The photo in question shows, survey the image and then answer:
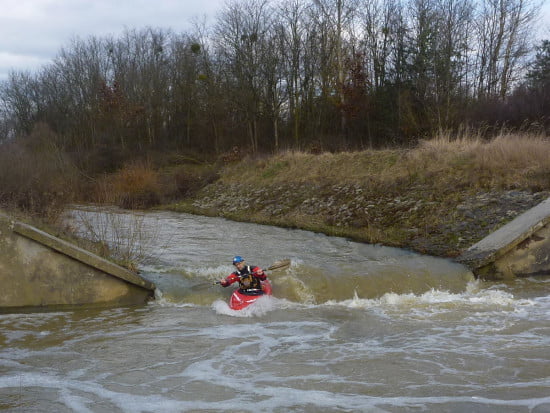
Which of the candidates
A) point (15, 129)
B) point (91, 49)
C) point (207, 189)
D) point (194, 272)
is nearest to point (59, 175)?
point (207, 189)

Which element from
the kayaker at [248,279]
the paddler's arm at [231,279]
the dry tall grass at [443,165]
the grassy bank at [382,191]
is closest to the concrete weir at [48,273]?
the paddler's arm at [231,279]

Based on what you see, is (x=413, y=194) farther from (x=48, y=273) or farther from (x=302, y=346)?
(x=48, y=273)

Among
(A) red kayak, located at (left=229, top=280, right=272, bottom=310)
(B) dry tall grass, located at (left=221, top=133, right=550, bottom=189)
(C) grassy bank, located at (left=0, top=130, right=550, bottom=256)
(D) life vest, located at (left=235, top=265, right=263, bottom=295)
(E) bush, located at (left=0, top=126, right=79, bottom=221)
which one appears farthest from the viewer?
(B) dry tall grass, located at (left=221, top=133, right=550, bottom=189)

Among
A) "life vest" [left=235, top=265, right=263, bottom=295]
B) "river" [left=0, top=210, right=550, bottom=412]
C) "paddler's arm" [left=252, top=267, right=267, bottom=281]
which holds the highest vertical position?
"paddler's arm" [left=252, top=267, right=267, bottom=281]

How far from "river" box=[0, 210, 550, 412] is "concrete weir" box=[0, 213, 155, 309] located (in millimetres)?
304

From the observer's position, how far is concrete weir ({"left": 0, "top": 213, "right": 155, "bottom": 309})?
874 cm

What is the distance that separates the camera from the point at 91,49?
168ft

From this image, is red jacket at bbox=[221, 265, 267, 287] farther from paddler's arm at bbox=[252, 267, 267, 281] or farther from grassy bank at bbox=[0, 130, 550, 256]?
grassy bank at bbox=[0, 130, 550, 256]

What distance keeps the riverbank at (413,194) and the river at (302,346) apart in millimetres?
2585

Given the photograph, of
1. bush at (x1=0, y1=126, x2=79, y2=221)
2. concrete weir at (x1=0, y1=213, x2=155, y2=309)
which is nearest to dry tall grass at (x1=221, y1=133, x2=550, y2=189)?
bush at (x1=0, y1=126, x2=79, y2=221)

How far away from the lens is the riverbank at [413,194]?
44.1 feet

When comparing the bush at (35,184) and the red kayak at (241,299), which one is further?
the bush at (35,184)

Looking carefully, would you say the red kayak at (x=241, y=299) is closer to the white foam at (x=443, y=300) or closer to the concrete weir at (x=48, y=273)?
the white foam at (x=443, y=300)

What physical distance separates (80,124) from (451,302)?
45.0m
